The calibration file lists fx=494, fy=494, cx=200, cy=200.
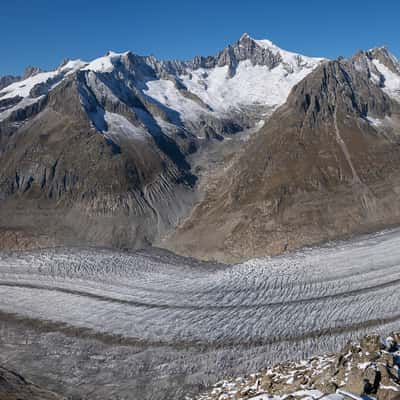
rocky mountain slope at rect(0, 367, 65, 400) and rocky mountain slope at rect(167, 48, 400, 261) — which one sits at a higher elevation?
rocky mountain slope at rect(167, 48, 400, 261)

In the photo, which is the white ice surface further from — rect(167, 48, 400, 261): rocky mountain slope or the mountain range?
rect(167, 48, 400, 261): rocky mountain slope

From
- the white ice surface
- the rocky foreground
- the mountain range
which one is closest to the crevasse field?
the rocky foreground

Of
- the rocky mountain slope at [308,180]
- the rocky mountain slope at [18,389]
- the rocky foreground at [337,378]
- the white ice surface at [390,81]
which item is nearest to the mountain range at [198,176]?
the rocky mountain slope at [308,180]

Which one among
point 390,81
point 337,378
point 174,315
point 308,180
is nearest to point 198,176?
point 308,180

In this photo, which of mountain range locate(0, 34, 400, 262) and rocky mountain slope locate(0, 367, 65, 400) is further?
mountain range locate(0, 34, 400, 262)

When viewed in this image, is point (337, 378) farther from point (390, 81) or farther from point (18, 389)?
point (390, 81)

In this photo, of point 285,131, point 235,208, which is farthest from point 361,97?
point 235,208

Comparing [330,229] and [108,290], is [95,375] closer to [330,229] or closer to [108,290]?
[108,290]
